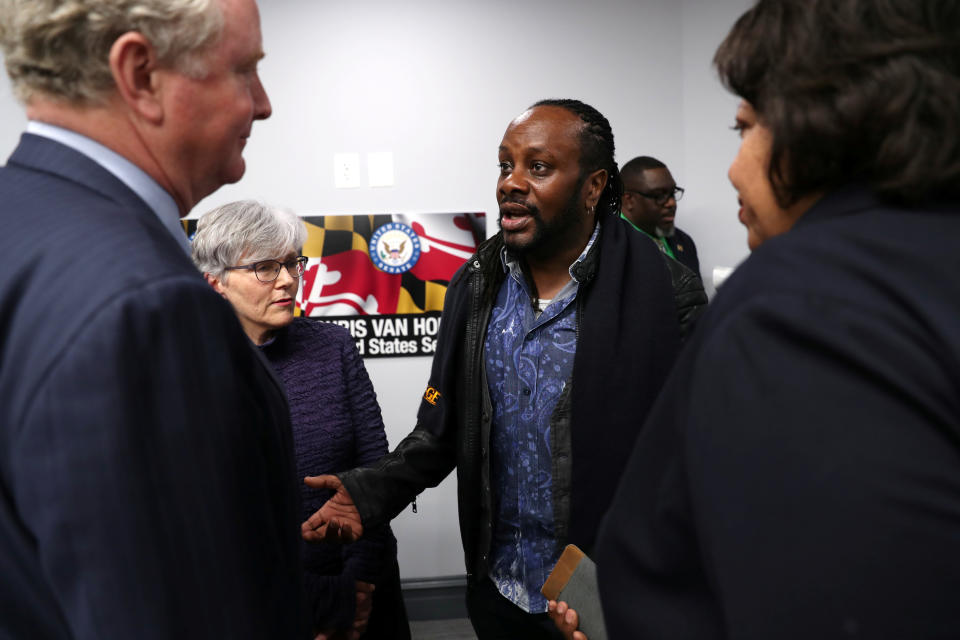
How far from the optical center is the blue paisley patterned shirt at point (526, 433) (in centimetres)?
165

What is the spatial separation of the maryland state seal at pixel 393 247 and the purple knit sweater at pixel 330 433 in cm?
171

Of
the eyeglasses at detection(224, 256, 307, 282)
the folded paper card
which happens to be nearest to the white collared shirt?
the folded paper card

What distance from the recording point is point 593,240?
179 cm

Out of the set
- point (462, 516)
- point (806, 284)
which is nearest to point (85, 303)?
point (806, 284)

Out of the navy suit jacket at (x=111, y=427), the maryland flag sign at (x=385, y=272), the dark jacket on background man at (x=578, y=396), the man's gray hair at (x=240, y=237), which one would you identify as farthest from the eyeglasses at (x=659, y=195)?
the navy suit jacket at (x=111, y=427)

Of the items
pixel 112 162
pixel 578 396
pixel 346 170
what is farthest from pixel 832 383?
pixel 346 170

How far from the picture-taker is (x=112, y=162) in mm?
731

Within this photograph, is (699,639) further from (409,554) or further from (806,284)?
(409,554)

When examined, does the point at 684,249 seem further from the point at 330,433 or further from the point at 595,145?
the point at 330,433

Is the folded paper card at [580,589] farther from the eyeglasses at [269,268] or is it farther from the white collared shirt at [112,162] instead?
the eyeglasses at [269,268]

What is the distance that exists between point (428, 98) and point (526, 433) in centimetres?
253

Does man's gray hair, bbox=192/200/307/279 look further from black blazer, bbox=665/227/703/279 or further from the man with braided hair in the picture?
black blazer, bbox=665/227/703/279

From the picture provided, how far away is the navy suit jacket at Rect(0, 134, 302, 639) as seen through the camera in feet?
1.93

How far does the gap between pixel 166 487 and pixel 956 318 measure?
639 mm
